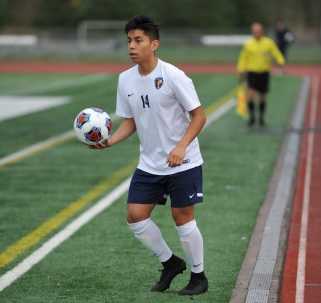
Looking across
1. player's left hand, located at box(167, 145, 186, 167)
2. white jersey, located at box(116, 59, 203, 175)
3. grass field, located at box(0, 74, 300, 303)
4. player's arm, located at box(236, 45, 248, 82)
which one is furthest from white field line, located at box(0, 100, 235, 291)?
player's arm, located at box(236, 45, 248, 82)

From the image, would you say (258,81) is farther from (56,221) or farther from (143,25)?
(143,25)

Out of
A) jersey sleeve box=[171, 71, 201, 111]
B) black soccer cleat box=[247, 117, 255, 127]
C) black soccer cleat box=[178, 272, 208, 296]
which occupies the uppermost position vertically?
jersey sleeve box=[171, 71, 201, 111]

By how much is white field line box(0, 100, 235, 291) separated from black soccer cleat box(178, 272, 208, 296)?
139 centimetres

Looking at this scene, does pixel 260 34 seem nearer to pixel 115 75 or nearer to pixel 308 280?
pixel 308 280

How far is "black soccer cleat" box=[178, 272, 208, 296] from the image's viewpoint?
24.1 feet

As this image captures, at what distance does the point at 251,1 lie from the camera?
263 feet

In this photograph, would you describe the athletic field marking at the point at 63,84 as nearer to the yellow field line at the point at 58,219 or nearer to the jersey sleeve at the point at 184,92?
the yellow field line at the point at 58,219

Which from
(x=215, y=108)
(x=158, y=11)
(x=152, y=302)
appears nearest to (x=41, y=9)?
(x=158, y=11)

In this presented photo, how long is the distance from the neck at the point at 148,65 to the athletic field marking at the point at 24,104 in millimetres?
15619

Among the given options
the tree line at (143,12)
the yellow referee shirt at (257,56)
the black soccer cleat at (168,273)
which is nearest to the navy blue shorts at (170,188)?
the black soccer cleat at (168,273)

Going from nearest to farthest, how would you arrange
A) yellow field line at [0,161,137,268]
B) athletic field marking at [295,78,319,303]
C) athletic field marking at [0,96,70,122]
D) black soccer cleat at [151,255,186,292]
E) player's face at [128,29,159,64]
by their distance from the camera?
player's face at [128,29,159,64]
black soccer cleat at [151,255,186,292]
athletic field marking at [295,78,319,303]
yellow field line at [0,161,137,268]
athletic field marking at [0,96,70,122]

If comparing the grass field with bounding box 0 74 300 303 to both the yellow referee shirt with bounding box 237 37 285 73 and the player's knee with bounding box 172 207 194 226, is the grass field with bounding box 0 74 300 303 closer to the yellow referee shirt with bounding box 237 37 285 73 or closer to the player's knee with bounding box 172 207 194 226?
the player's knee with bounding box 172 207 194 226

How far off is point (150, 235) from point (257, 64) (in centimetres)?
1394

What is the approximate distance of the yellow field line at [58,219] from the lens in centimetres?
896
